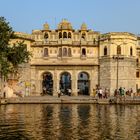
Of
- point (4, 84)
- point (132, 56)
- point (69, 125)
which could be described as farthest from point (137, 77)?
point (69, 125)

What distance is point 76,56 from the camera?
68.3 meters

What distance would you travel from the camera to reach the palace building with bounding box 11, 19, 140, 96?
6531 cm

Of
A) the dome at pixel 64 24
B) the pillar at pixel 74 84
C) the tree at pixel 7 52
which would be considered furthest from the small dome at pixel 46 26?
the tree at pixel 7 52

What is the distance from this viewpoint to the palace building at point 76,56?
65.3 meters

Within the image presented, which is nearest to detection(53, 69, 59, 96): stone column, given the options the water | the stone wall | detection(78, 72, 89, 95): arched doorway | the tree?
detection(78, 72, 89, 95): arched doorway

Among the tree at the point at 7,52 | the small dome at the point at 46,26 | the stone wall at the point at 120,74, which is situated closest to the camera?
the tree at the point at 7,52

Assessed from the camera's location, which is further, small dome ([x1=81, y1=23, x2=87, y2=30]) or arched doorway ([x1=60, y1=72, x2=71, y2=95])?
arched doorway ([x1=60, y1=72, x2=71, y2=95])

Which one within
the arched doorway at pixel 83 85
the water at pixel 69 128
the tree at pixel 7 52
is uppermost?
the tree at pixel 7 52

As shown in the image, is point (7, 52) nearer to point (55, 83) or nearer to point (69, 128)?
point (55, 83)

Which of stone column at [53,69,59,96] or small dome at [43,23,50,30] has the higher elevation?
small dome at [43,23,50,30]

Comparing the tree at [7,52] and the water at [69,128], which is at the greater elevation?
the tree at [7,52]

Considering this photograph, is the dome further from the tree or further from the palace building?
the tree

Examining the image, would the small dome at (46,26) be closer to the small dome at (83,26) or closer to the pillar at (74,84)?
the small dome at (83,26)

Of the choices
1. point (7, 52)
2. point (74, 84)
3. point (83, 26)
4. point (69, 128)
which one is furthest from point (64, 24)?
point (69, 128)
